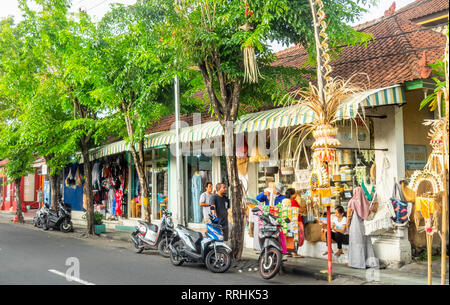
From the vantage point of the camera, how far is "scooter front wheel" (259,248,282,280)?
795 centimetres

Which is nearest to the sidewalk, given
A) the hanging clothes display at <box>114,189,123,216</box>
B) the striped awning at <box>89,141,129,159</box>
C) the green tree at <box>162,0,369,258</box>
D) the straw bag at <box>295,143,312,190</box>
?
the green tree at <box>162,0,369,258</box>

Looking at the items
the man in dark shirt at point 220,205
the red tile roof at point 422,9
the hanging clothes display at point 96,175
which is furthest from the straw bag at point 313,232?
the hanging clothes display at point 96,175

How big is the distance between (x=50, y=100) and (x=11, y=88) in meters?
2.23

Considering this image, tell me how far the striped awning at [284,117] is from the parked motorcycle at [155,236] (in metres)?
2.61

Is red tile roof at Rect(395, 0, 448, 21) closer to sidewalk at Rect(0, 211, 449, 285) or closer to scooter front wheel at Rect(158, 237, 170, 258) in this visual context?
sidewalk at Rect(0, 211, 449, 285)

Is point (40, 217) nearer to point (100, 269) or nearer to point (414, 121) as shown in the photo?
point (100, 269)

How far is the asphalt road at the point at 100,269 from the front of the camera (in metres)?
7.79

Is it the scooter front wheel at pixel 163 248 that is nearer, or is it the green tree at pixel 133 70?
the scooter front wheel at pixel 163 248

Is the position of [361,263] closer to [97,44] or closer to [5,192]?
[97,44]

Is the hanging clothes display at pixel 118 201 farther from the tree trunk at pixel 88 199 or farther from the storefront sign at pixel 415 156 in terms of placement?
the storefront sign at pixel 415 156

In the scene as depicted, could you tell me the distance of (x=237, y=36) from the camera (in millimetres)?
8930

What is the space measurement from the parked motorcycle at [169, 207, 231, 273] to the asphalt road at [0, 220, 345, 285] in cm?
19

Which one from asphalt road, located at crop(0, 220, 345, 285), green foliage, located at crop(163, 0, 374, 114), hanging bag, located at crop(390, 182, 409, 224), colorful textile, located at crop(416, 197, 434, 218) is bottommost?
asphalt road, located at crop(0, 220, 345, 285)

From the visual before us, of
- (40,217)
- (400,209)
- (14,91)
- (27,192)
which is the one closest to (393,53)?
(400,209)
